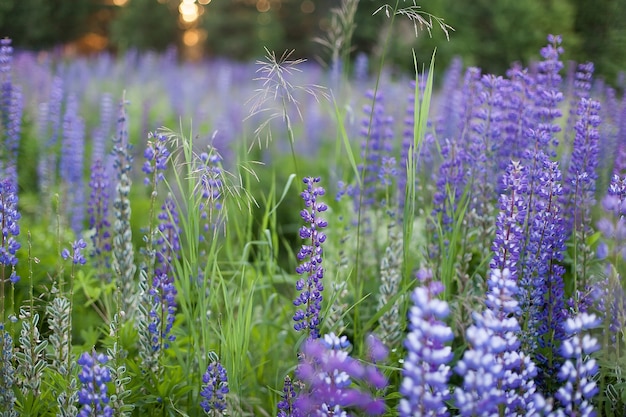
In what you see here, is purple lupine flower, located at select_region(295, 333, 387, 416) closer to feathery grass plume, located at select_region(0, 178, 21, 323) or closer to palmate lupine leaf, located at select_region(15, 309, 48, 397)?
palmate lupine leaf, located at select_region(15, 309, 48, 397)

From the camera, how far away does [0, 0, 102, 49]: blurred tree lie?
1456cm

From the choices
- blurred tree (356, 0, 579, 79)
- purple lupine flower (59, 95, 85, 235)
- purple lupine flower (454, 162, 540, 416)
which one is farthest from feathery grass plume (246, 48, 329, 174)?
blurred tree (356, 0, 579, 79)

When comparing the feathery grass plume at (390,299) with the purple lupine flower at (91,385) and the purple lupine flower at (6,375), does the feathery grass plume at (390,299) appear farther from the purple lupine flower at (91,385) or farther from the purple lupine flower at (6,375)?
the purple lupine flower at (6,375)

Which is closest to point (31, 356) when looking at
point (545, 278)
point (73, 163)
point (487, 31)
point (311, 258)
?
point (311, 258)

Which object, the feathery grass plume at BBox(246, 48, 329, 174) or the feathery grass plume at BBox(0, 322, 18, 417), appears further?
the feathery grass plume at BBox(246, 48, 329, 174)

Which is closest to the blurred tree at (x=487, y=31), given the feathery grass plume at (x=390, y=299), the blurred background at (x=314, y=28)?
the blurred background at (x=314, y=28)

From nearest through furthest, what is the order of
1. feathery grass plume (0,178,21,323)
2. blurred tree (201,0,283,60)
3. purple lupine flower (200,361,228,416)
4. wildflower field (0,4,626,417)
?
1. wildflower field (0,4,626,417)
2. purple lupine flower (200,361,228,416)
3. feathery grass plume (0,178,21,323)
4. blurred tree (201,0,283,60)

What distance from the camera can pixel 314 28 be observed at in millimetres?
20359

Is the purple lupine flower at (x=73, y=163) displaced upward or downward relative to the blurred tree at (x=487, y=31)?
downward

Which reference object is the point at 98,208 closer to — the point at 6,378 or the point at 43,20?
the point at 6,378

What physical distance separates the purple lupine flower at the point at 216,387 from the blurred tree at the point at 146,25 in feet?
70.4

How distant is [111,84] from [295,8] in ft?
51.5

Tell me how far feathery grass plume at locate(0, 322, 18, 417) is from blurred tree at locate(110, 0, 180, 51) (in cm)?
2120

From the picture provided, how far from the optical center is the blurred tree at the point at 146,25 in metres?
22.3
